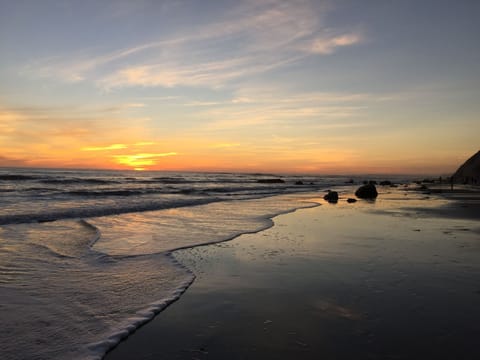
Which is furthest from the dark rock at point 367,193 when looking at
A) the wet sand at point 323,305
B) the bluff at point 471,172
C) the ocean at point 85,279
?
the bluff at point 471,172

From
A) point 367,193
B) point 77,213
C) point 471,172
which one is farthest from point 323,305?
point 471,172

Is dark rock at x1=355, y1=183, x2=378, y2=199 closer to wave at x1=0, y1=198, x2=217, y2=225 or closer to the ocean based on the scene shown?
wave at x1=0, y1=198, x2=217, y2=225

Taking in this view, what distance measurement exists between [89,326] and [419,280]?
549 centimetres

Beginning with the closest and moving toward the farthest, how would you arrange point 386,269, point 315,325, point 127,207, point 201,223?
point 315,325 → point 386,269 → point 201,223 → point 127,207

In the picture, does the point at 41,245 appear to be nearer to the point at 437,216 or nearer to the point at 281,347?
the point at 281,347

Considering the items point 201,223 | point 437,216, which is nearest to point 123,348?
point 201,223

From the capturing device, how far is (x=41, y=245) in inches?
383

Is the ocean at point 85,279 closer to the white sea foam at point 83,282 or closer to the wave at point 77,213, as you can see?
the white sea foam at point 83,282

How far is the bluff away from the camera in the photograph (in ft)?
176

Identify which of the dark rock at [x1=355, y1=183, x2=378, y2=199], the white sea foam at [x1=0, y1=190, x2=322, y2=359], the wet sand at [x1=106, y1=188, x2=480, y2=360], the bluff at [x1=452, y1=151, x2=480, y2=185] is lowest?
the white sea foam at [x1=0, y1=190, x2=322, y2=359]

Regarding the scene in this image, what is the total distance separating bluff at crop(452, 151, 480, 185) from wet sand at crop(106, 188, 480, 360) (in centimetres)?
5271

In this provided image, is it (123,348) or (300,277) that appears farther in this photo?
(300,277)

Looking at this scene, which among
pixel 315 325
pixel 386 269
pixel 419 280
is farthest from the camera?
pixel 386 269

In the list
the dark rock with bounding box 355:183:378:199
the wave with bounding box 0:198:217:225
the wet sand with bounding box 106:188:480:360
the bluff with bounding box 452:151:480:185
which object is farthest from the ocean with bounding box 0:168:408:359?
the bluff with bounding box 452:151:480:185
